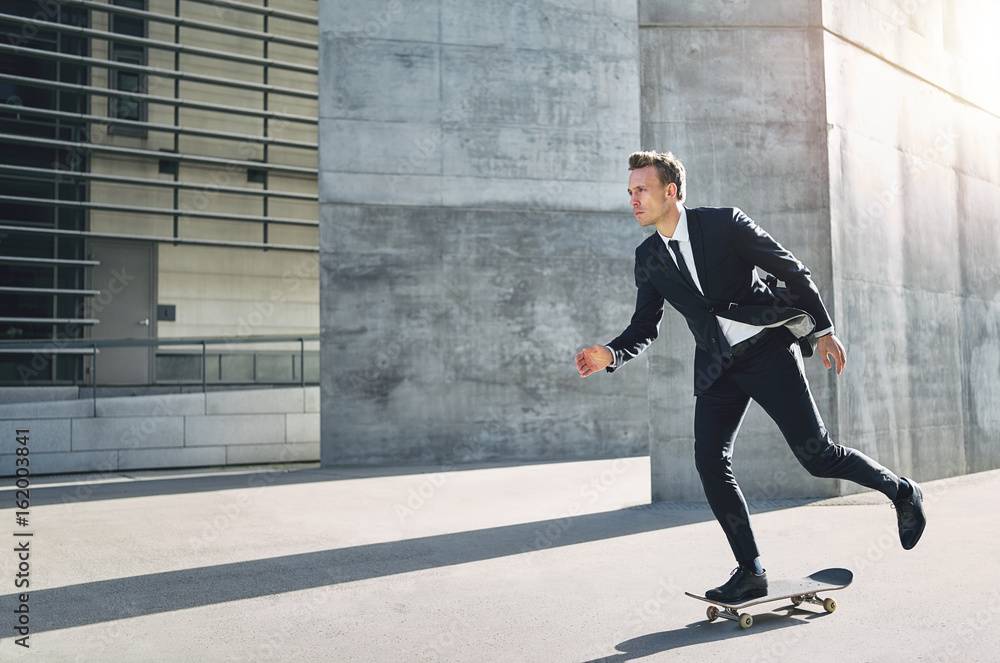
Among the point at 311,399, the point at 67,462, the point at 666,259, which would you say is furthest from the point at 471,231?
the point at 666,259

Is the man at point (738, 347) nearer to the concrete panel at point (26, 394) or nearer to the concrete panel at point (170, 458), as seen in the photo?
the concrete panel at point (170, 458)

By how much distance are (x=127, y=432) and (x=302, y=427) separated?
2.36 metres

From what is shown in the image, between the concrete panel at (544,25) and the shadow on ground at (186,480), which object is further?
the concrete panel at (544,25)

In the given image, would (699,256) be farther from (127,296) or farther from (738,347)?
(127,296)

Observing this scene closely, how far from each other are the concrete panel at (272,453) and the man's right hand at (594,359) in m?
9.01

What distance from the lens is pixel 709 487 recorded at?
3.49 m

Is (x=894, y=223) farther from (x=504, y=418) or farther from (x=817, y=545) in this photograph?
(x=504, y=418)

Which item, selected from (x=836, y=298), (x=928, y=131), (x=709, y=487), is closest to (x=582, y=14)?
(x=928, y=131)

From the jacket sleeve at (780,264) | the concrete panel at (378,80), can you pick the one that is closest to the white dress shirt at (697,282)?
the jacket sleeve at (780,264)

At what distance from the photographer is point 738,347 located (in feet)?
11.3

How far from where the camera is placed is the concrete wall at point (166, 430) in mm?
10336

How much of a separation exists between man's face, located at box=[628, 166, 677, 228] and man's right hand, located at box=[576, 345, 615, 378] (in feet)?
1.92

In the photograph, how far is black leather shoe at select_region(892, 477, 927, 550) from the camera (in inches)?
133

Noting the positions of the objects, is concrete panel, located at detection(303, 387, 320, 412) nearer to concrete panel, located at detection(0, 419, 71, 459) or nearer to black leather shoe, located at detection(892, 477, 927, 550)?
concrete panel, located at detection(0, 419, 71, 459)
